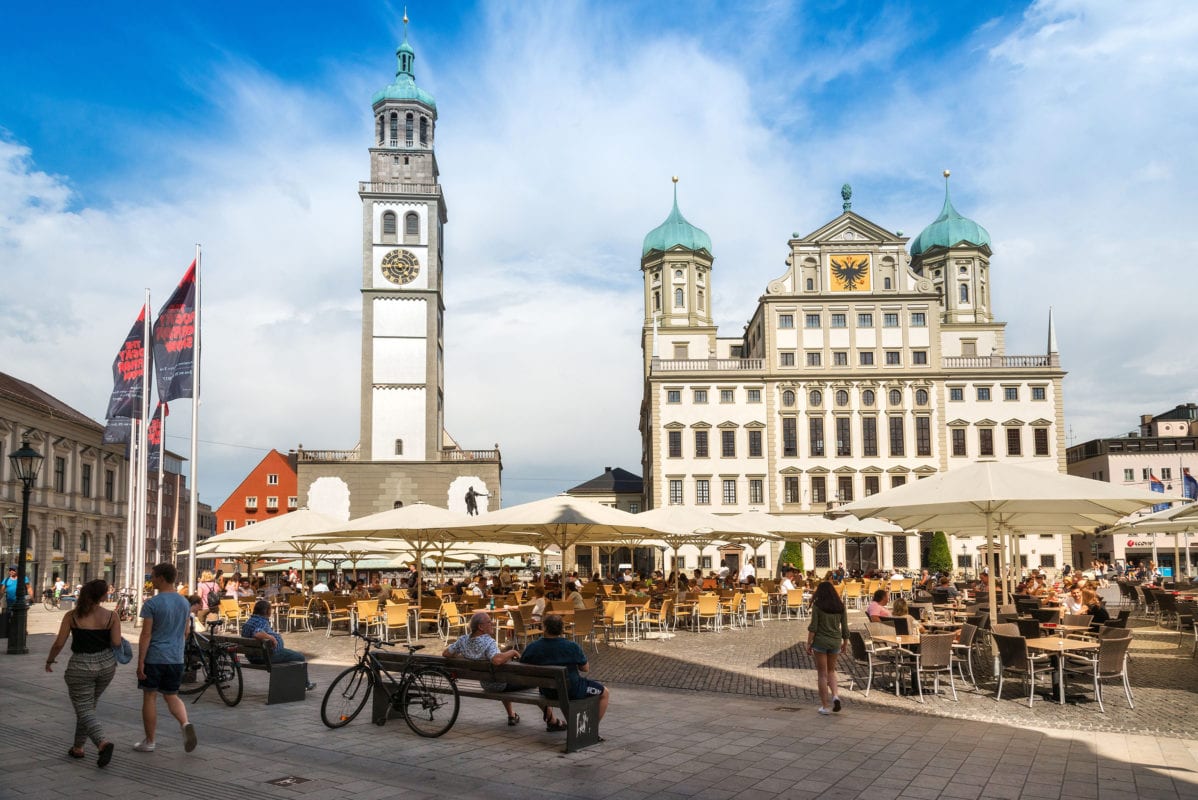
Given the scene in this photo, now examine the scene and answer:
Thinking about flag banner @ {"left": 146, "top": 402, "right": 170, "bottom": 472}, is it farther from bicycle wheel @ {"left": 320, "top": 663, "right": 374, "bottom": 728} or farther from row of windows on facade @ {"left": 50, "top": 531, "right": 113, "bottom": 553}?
row of windows on facade @ {"left": 50, "top": 531, "right": 113, "bottom": 553}

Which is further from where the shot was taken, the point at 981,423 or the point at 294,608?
the point at 981,423

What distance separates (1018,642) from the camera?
36.1ft

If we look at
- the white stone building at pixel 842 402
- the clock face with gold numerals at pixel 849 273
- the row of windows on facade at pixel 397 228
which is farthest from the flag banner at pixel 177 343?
the clock face with gold numerals at pixel 849 273

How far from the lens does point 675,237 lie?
70.8 meters

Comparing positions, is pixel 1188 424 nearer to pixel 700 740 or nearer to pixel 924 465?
pixel 924 465

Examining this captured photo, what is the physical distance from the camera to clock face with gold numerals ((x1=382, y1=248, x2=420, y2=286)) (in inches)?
2228

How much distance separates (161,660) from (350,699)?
207 cm

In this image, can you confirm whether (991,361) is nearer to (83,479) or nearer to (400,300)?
(400,300)

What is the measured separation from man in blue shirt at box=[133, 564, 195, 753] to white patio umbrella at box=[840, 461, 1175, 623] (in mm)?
8862

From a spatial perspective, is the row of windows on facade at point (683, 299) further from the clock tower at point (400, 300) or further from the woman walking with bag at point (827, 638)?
the woman walking with bag at point (827, 638)

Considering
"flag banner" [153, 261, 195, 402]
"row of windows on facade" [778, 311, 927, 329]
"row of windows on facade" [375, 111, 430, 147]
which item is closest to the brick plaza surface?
"flag banner" [153, 261, 195, 402]

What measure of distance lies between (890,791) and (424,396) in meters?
50.2

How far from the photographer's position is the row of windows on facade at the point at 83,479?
45.8 meters

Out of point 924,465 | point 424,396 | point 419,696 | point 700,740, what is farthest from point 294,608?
point 924,465
